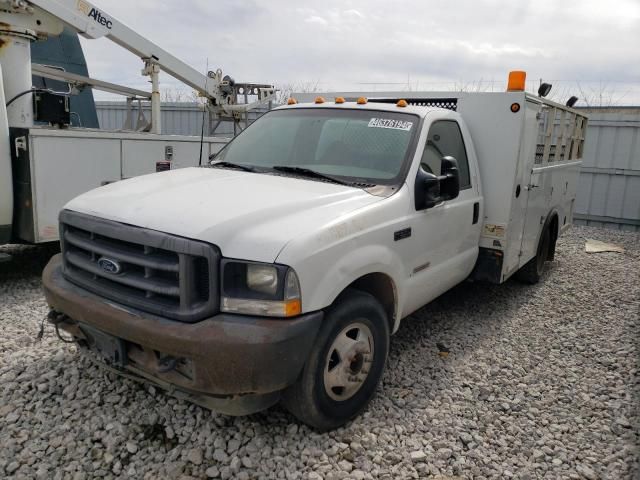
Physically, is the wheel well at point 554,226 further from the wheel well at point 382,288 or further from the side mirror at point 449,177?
the wheel well at point 382,288

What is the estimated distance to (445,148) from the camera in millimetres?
4316

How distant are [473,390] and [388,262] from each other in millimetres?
1294

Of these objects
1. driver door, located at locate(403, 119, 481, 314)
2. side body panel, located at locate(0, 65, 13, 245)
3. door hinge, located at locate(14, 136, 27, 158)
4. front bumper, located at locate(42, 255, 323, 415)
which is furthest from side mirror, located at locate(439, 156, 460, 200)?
side body panel, located at locate(0, 65, 13, 245)

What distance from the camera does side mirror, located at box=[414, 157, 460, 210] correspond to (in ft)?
12.1

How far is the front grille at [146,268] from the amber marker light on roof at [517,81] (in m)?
3.51

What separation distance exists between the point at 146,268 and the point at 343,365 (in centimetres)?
126

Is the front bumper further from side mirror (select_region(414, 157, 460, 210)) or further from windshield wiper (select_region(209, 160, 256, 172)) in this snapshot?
windshield wiper (select_region(209, 160, 256, 172))

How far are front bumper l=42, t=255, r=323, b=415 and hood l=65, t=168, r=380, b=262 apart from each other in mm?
371

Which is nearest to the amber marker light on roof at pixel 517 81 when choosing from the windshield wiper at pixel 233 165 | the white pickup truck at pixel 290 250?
Answer: the white pickup truck at pixel 290 250

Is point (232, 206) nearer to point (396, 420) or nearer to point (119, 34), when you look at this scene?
point (396, 420)

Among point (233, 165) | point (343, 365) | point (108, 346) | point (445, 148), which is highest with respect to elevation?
point (445, 148)

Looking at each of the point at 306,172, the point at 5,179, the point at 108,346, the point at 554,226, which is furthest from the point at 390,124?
the point at 5,179


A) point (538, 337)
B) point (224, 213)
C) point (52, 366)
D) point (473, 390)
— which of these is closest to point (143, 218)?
point (224, 213)

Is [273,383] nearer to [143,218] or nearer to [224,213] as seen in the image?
[224,213]
